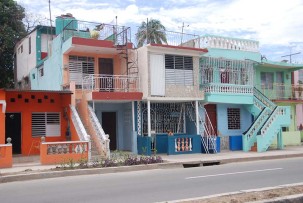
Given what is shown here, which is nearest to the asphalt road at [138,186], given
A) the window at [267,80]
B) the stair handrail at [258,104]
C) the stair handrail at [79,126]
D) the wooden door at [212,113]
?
the stair handrail at [79,126]

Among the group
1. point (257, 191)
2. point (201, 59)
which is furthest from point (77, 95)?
point (257, 191)

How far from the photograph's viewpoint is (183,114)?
23.9m

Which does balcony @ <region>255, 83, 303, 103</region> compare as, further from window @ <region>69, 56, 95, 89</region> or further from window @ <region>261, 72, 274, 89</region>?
window @ <region>69, 56, 95, 89</region>

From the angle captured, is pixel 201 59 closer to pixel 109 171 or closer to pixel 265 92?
pixel 265 92

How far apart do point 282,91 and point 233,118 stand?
530 cm

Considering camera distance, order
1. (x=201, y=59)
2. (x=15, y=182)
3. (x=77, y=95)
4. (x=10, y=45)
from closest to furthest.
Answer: (x=15, y=182) < (x=77, y=95) < (x=201, y=59) < (x=10, y=45)

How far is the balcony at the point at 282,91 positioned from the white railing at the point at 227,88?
9.96ft

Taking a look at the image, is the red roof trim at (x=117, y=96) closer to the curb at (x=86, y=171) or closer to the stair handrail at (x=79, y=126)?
the stair handrail at (x=79, y=126)

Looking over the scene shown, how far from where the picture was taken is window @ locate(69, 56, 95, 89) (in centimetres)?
2156

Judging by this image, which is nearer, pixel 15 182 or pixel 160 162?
pixel 15 182

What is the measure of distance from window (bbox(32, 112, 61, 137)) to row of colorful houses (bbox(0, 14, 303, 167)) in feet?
0.17

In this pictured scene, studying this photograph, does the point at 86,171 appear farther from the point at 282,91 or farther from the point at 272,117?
the point at 282,91

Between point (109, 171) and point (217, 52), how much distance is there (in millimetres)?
12338

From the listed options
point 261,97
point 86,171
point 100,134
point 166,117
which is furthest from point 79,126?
point 261,97
